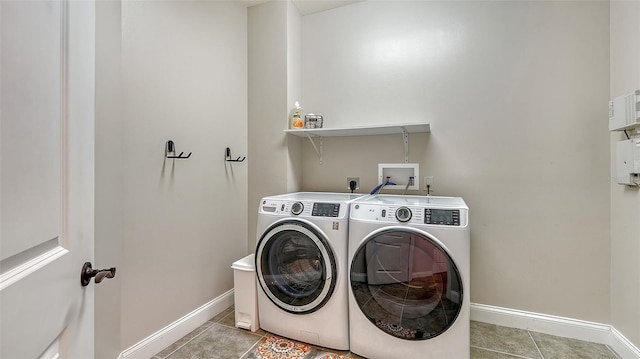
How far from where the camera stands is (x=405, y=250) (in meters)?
1.50

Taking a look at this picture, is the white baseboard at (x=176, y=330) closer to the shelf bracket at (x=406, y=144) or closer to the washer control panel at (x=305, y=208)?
the washer control panel at (x=305, y=208)

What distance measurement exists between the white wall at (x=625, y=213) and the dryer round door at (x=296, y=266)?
171 centimetres

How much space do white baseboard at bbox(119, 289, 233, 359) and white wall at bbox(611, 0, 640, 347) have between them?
2.65m

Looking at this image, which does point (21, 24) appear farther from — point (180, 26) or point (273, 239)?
point (180, 26)

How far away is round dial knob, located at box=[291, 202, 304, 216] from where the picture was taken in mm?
1770

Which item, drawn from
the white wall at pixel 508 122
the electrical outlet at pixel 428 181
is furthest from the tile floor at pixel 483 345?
the electrical outlet at pixel 428 181

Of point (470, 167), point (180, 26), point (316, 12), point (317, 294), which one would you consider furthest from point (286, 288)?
point (316, 12)

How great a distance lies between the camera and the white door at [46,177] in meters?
0.40

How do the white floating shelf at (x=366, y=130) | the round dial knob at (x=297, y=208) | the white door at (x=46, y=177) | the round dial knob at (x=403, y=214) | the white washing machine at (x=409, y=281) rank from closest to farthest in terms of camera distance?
the white door at (x=46, y=177), the white washing machine at (x=409, y=281), the round dial knob at (x=403, y=214), the round dial knob at (x=297, y=208), the white floating shelf at (x=366, y=130)

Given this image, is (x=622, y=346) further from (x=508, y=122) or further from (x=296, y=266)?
(x=296, y=266)

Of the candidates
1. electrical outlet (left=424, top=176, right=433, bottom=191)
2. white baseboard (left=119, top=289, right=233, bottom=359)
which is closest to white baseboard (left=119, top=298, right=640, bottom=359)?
white baseboard (left=119, top=289, right=233, bottom=359)

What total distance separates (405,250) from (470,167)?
1.01 m

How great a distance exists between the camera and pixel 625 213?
161cm

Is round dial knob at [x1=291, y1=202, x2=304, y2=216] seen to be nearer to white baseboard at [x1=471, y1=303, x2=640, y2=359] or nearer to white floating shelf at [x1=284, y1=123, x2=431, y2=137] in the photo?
white floating shelf at [x1=284, y1=123, x2=431, y2=137]
